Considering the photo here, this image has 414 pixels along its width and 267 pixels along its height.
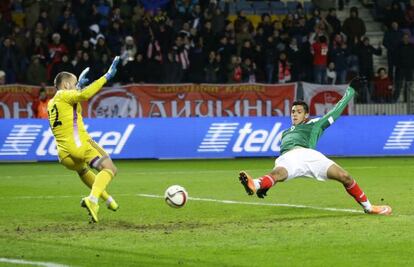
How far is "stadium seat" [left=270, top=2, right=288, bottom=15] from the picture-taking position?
36.5 meters

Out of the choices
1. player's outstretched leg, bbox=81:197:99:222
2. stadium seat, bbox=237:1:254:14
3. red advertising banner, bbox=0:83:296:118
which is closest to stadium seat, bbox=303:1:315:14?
stadium seat, bbox=237:1:254:14

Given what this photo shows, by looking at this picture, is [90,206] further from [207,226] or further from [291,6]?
[291,6]

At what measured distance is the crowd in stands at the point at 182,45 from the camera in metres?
30.3

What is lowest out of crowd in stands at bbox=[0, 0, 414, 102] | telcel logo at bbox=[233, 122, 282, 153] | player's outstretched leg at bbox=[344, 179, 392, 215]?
telcel logo at bbox=[233, 122, 282, 153]

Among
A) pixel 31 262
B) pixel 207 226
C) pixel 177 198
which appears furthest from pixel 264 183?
pixel 31 262

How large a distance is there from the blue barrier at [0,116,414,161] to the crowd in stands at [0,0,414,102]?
377 cm

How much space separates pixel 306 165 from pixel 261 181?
70 centimetres

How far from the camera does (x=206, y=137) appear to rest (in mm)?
26344

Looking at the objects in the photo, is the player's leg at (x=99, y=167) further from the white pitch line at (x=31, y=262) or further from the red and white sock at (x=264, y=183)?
the white pitch line at (x=31, y=262)

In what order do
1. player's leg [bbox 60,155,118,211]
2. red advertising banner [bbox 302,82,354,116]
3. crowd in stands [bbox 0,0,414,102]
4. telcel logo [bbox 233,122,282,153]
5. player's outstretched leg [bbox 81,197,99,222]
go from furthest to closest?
1. crowd in stands [bbox 0,0,414,102]
2. red advertising banner [bbox 302,82,354,116]
3. telcel logo [bbox 233,122,282,153]
4. player's leg [bbox 60,155,118,211]
5. player's outstretched leg [bbox 81,197,99,222]

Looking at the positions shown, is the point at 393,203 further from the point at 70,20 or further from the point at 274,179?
the point at 70,20

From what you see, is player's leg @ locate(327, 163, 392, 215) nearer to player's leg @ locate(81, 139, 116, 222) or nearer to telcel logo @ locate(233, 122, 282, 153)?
player's leg @ locate(81, 139, 116, 222)

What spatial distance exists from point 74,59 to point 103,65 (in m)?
0.85

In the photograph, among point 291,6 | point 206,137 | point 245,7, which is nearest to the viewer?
point 206,137
